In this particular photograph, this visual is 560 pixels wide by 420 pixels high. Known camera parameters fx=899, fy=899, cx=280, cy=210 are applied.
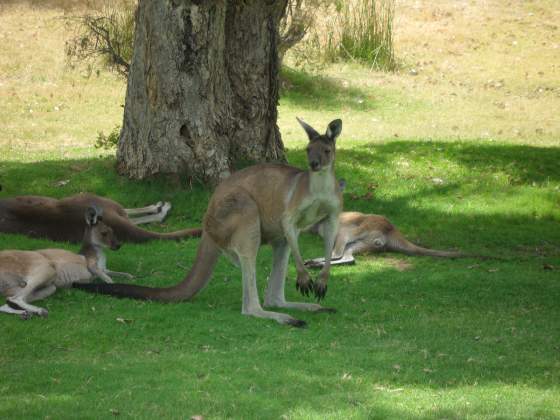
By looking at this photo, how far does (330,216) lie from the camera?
25.0ft

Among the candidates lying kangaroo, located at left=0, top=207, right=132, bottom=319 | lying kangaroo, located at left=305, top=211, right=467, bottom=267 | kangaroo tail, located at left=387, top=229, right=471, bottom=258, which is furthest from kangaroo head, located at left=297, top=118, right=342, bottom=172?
kangaroo tail, located at left=387, top=229, right=471, bottom=258

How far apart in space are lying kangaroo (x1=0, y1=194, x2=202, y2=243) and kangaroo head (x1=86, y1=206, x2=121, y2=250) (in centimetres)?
116

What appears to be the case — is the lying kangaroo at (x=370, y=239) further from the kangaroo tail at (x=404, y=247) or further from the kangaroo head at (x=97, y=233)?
the kangaroo head at (x=97, y=233)

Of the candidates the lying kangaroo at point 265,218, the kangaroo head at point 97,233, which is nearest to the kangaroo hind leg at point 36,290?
the lying kangaroo at point 265,218

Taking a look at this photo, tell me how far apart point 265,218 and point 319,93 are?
1285 centimetres

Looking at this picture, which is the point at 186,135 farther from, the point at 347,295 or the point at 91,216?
the point at 347,295

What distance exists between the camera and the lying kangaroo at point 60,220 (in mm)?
10109

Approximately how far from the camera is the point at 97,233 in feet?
29.2

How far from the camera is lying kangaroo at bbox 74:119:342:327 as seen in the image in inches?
293

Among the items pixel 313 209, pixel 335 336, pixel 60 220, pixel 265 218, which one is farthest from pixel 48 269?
pixel 335 336

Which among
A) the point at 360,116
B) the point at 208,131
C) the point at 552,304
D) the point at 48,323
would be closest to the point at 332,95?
the point at 360,116

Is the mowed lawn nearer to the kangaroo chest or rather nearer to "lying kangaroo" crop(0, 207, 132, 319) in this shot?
"lying kangaroo" crop(0, 207, 132, 319)

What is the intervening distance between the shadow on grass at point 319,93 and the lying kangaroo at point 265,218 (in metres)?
11.6

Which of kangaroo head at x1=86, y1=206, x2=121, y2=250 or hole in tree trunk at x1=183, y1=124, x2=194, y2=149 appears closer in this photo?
kangaroo head at x1=86, y1=206, x2=121, y2=250
